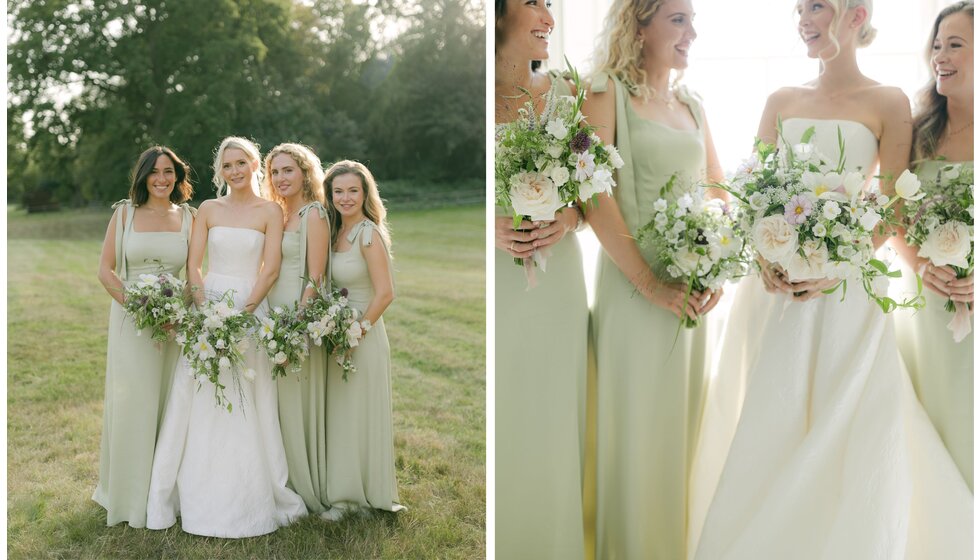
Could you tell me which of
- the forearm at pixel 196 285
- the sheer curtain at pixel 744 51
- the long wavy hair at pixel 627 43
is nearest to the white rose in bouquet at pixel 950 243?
the sheer curtain at pixel 744 51

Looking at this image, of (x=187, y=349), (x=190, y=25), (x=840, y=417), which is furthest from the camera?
(x=190, y=25)

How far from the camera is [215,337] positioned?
9.97ft

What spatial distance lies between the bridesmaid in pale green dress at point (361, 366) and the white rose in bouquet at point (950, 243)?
1.98 metres

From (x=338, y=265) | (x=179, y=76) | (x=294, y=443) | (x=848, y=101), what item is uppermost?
(x=179, y=76)

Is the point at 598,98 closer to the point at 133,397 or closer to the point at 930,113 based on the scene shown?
the point at 930,113

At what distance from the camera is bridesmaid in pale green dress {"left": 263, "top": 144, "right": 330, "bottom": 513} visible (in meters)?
3.16

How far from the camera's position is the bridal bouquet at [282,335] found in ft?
10.1

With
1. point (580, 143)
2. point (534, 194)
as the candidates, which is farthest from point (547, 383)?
point (580, 143)

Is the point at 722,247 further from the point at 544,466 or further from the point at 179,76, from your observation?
the point at 179,76

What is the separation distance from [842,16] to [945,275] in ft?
3.24

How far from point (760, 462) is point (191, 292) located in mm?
2211

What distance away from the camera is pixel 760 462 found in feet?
8.87

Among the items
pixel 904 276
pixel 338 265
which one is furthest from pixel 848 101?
pixel 338 265

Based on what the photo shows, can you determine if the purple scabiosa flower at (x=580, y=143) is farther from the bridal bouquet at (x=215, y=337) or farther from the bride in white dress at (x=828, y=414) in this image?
the bridal bouquet at (x=215, y=337)
